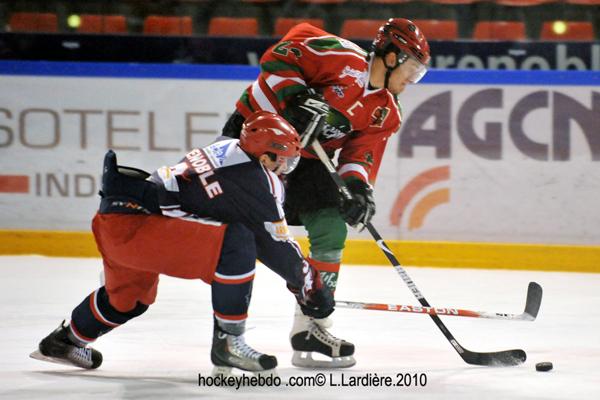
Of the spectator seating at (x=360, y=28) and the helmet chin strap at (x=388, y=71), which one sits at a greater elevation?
the spectator seating at (x=360, y=28)

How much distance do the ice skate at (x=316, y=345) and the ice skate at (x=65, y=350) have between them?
0.65 meters

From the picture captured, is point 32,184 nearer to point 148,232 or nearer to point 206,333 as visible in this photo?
point 206,333

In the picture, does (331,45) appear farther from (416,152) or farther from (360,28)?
(360,28)

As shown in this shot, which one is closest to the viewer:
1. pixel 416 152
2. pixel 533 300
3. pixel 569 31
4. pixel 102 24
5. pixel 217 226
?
pixel 217 226

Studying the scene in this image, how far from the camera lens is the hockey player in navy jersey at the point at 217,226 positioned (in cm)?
338

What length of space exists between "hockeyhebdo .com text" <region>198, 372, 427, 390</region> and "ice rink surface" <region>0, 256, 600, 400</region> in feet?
0.06

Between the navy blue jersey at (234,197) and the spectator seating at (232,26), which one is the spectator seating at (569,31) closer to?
the spectator seating at (232,26)

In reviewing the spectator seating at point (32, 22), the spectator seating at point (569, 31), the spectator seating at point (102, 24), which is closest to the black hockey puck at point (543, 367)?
the spectator seating at point (569, 31)

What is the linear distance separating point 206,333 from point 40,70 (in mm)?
2674

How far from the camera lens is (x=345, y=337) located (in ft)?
14.5

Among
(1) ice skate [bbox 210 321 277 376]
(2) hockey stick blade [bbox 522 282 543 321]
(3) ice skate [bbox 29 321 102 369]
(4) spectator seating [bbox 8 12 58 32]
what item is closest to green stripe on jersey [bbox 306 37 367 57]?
(2) hockey stick blade [bbox 522 282 543 321]

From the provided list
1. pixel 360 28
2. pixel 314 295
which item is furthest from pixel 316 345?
pixel 360 28

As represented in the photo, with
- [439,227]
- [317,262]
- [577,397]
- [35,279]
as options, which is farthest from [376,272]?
[577,397]

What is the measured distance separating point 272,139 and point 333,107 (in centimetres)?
64
